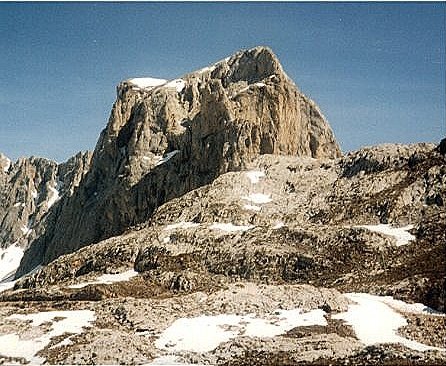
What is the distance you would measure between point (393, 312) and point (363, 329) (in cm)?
438

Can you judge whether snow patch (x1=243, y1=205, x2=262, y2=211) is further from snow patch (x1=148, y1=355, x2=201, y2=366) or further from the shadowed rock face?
snow patch (x1=148, y1=355, x2=201, y2=366)

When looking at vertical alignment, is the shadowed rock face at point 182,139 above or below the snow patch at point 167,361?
above

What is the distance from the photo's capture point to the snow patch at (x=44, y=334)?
120 ft

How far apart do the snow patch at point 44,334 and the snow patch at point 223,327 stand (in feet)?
25.9

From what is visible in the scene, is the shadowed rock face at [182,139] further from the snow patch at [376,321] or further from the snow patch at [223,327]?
the snow patch at [223,327]

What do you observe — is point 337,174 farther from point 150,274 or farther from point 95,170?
point 95,170

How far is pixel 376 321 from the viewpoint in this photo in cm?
3778

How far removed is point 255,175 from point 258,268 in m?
29.7

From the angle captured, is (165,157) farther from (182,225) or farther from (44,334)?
(44,334)

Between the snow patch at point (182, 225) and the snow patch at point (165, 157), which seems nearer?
the snow patch at point (182, 225)

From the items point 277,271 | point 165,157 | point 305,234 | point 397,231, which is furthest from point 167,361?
point 165,157

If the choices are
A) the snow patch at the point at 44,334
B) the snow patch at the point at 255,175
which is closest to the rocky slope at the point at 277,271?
the snow patch at the point at 255,175

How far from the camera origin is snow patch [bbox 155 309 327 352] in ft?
118

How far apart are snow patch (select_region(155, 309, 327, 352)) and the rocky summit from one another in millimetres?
189
